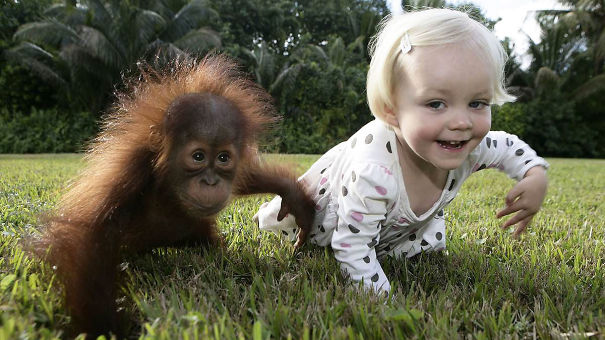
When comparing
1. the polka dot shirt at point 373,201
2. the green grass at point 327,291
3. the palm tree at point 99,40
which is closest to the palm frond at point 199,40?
the palm tree at point 99,40

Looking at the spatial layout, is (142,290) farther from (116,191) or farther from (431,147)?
(431,147)

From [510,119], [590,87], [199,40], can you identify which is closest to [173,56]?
[199,40]

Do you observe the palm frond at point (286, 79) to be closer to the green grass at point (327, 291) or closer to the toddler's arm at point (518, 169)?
the green grass at point (327, 291)

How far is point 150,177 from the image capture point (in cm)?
191

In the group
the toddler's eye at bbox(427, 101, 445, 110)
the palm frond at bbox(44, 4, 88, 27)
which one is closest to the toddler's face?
the toddler's eye at bbox(427, 101, 445, 110)

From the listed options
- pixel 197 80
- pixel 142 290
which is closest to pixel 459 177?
pixel 197 80

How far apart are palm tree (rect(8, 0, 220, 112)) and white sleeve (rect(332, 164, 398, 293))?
15.3 metres

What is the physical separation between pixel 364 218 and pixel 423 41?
739mm

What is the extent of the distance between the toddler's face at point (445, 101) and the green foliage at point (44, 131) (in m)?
16.6

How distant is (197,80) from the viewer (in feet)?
6.52

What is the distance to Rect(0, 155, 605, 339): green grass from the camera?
4.48ft

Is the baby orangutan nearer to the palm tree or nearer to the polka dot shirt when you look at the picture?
the polka dot shirt

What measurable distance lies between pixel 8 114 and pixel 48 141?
2897mm

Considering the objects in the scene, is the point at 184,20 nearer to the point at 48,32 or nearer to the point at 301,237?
the point at 48,32
